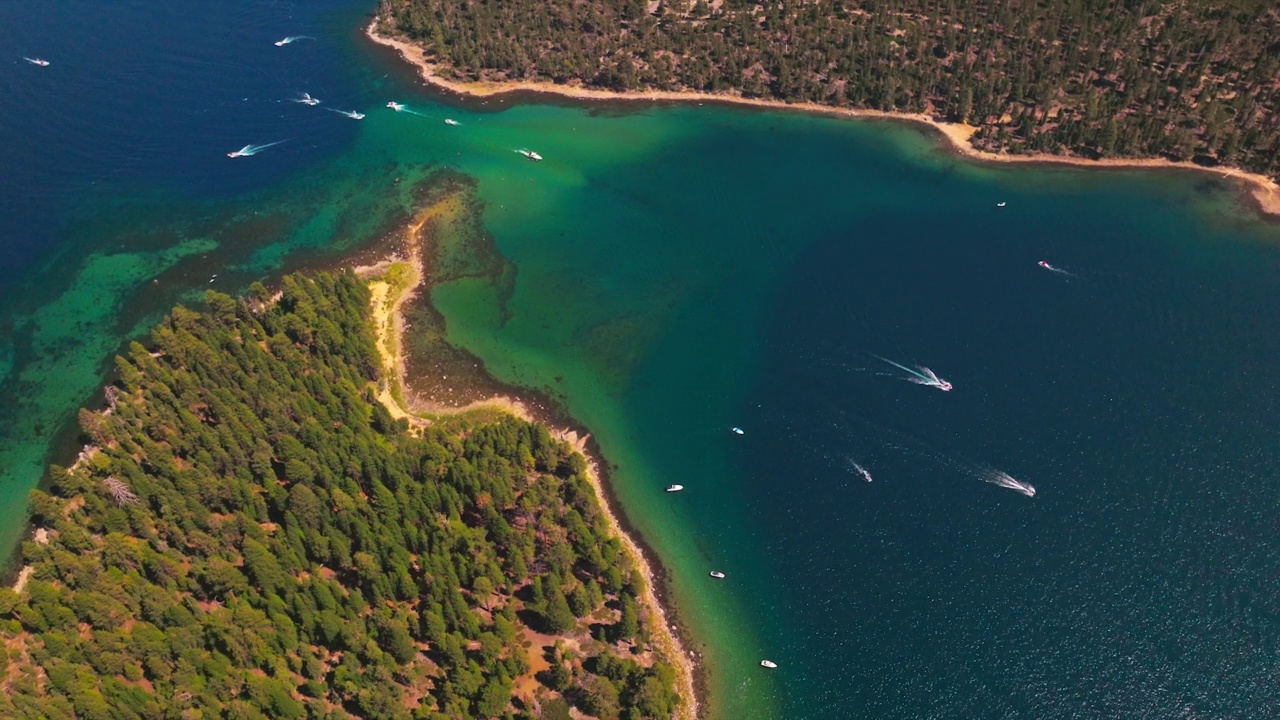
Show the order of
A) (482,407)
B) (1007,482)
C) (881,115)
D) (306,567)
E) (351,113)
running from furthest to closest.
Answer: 1. (351,113)
2. (881,115)
3. (482,407)
4. (1007,482)
5. (306,567)

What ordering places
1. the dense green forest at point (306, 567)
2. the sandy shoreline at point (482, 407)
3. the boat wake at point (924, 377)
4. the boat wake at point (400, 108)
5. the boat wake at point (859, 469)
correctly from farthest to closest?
the boat wake at point (400, 108) → the boat wake at point (924, 377) → the boat wake at point (859, 469) → the sandy shoreline at point (482, 407) → the dense green forest at point (306, 567)

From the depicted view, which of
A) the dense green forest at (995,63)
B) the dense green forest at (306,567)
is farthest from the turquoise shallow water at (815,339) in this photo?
the dense green forest at (306,567)

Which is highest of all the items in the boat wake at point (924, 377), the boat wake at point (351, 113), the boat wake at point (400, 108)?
the boat wake at point (400, 108)

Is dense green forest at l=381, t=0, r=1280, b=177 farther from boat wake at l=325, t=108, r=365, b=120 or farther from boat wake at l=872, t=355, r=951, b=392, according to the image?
boat wake at l=872, t=355, r=951, b=392

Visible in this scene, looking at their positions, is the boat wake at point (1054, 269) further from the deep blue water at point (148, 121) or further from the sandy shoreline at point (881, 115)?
the deep blue water at point (148, 121)

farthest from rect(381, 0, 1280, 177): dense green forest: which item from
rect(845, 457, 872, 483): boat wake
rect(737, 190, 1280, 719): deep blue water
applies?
rect(845, 457, 872, 483): boat wake

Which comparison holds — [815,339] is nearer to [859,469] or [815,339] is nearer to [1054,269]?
[859,469]

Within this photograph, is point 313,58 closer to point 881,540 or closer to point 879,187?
point 879,187

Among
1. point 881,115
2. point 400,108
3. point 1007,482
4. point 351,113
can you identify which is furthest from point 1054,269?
point 351,113
